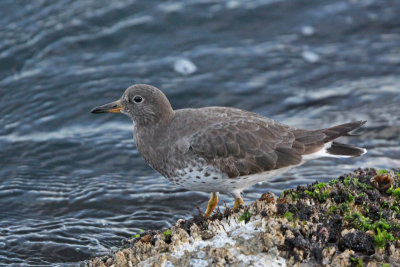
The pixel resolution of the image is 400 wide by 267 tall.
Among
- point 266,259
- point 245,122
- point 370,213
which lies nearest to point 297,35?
point 245,122

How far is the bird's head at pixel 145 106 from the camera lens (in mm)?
6629

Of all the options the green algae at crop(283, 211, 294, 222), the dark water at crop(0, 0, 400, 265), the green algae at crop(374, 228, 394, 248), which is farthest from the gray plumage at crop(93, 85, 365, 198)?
the green algae at crop(374, 228, 394, 248)

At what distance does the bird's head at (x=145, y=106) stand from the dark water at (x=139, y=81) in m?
1.55

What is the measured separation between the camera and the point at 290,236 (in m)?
4.38

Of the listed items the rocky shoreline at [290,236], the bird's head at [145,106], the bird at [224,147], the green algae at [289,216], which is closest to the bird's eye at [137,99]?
the bird's head at [145,106]

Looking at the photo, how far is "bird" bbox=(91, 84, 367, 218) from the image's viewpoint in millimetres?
6070

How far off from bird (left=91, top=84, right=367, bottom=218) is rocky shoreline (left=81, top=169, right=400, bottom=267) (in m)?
0.81

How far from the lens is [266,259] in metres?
4.23

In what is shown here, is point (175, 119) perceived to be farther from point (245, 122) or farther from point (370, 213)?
point (370, 213)

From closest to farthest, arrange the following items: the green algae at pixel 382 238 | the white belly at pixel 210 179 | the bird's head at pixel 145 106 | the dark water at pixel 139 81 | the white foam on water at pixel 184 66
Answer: the green algae at pixel 382 238
the white belly at pixel 210 179
the bird's head at pixel 145 106
the dark water at pixel 139 81
the white foam on water at pixel 184 66

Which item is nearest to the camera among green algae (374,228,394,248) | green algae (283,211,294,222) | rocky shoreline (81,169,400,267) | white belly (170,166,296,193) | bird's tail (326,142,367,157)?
rocky shoreline (81,169,400,267)

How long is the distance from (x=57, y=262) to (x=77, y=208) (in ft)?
4.42

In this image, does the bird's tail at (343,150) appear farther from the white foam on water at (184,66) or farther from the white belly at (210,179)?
the white foam on water at (184,66)

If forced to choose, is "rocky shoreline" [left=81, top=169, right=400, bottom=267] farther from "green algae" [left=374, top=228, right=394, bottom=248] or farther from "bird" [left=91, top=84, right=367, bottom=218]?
"bird" [left=91, top=84, right=367, bottom=218]
